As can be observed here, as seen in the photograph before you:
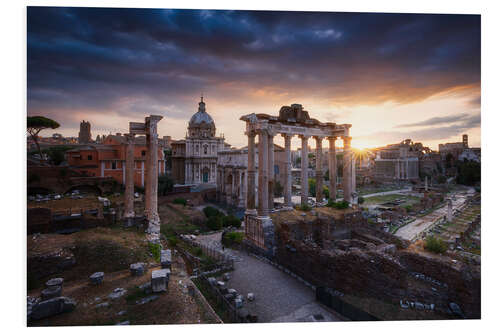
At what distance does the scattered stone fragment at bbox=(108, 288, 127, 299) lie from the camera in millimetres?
6776

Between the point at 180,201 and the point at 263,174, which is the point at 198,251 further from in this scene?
the point at 180,201

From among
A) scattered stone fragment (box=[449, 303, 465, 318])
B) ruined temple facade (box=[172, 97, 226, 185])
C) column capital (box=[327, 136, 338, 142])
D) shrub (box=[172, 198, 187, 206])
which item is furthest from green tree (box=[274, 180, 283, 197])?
scattered stone fragment (box=[449, 303, 465, 318])

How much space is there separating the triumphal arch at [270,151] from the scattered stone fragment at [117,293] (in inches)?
244

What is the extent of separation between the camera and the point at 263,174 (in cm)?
1234

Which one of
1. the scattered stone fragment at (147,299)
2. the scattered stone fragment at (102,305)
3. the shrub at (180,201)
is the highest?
the scattered stone fragment at (147,299)

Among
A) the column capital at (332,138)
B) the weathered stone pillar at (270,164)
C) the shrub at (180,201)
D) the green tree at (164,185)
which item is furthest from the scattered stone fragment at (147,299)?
the green tree at (164,185)

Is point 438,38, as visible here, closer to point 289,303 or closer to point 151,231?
point 289,303

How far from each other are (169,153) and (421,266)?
44.9 metres

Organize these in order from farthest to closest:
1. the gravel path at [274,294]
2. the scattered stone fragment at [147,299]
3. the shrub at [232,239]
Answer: the shrub at [232,239]
the gravel path at [274,294]
the scattered stone fragment at [147,299]

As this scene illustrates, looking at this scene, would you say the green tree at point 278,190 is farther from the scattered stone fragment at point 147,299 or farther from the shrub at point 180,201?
the scattered stone fragment at point 147,299

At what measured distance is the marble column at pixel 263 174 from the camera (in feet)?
39.4

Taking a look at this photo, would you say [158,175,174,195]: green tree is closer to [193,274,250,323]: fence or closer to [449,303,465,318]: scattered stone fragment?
[193,274,250,323]: fence

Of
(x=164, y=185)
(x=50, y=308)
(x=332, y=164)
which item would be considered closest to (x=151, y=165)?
(x=50, y=308)

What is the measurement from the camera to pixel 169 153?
1839 inches
